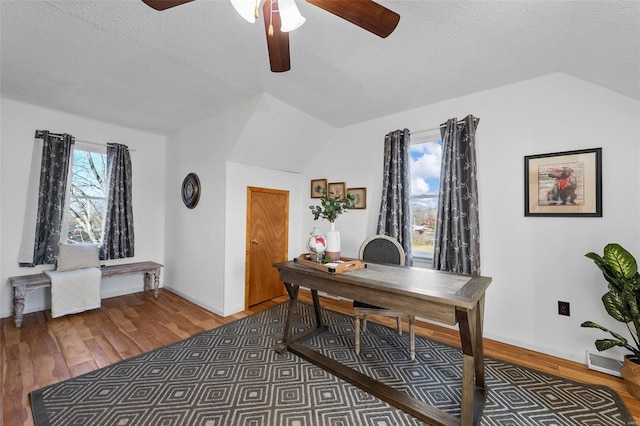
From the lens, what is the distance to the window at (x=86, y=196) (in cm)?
366

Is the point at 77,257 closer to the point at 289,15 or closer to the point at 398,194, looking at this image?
the point at 289,15

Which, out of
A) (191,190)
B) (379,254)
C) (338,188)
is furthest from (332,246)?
(191,190)

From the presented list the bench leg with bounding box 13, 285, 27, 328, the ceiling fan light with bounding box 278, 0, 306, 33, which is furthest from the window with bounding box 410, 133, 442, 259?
the bench leg with bounding box 13, 285, 27, 328

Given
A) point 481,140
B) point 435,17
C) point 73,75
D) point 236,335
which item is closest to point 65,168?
point 73,75

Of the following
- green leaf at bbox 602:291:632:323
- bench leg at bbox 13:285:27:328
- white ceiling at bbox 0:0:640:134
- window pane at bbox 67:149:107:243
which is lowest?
bench leg at bbox 13:285:27:328

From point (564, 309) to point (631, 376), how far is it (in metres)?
0.59

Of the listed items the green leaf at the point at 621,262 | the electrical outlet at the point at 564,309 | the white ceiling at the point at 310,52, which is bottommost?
the electrical outlet at the point at 564,309

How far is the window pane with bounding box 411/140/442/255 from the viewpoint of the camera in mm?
3236

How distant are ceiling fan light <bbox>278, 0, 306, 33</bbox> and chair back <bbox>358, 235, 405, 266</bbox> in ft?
6.80

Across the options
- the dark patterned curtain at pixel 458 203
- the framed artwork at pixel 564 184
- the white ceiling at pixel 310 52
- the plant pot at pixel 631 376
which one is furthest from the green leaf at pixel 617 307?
the white ceiling at pixel 310 52

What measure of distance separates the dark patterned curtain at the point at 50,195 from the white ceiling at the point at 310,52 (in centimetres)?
50

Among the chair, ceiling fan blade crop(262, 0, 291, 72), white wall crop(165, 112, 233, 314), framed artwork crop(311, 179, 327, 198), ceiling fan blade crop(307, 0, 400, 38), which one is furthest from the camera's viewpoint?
framed artwork crop(311, 179, 327, 198)

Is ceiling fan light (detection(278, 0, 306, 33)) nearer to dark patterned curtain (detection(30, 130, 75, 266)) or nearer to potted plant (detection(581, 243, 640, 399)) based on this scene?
potted plant (detection(581, 243, 640, 399))

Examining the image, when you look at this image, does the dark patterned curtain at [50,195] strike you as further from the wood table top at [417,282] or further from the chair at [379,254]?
the chair at [379,254]
